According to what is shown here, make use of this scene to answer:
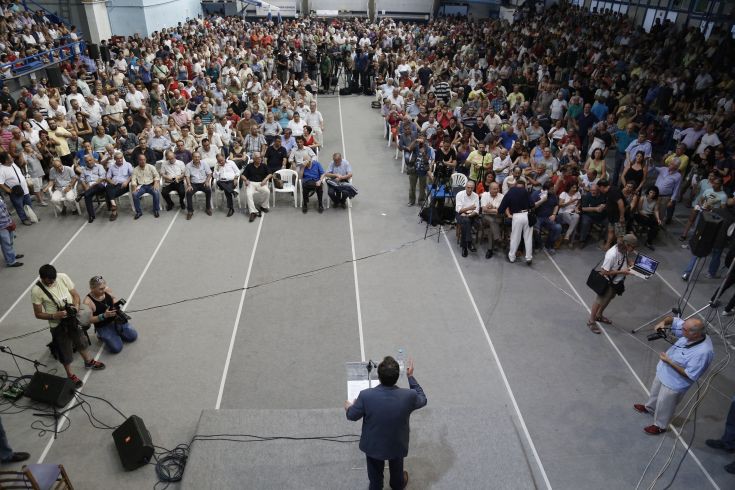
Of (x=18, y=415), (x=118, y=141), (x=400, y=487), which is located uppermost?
(x=118, y=141)

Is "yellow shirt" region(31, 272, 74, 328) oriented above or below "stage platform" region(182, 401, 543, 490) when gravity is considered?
above

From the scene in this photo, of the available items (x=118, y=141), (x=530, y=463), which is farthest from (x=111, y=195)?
(x=530, y=463)

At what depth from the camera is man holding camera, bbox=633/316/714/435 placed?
4.46 m

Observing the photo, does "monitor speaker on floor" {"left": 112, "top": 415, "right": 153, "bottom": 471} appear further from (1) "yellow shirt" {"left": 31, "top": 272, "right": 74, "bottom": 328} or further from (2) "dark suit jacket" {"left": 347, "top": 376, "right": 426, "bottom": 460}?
(2) "dark suit jacket" {"left": 347, "top": 376, "right": 426, "bottom": 460}

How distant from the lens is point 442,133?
396 inches

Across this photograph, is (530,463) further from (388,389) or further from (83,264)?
(83,264)

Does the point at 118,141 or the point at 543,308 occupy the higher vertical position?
the point at 118,141

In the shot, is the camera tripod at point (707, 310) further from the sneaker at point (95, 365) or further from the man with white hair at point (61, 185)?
the man with white hair at point (61, 185)

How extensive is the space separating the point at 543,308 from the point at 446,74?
36.2ft

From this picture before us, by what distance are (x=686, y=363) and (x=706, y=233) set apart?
2.27 metres

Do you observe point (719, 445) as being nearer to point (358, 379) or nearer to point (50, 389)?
point (358, 379)

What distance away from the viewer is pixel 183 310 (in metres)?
6.46

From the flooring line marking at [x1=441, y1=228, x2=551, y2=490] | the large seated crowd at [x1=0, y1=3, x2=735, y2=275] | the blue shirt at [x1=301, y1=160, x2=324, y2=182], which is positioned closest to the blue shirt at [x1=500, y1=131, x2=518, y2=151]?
the large seated crowd at [x1=0, y1=3, x2=735, y2=275]

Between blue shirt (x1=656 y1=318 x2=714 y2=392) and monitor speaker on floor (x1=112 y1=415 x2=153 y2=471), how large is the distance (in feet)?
15.0
